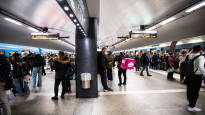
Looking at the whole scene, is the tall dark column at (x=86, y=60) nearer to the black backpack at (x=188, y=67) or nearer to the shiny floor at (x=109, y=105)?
the shiny floor at (x=109, y=105)

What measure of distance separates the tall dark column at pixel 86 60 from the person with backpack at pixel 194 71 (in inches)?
107

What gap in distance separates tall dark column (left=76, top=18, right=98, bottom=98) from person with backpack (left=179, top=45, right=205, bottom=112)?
2.72 metres

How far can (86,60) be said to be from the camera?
403cm

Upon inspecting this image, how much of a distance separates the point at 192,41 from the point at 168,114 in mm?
9352

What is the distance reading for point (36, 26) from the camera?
792 cm

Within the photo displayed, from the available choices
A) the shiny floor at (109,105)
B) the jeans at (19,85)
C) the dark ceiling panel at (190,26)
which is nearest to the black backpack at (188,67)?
the shiny floor at (109,105)

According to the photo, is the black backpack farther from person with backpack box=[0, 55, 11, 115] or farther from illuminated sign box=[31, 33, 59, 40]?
illuminated sign box=[31, 33, 59, 40]

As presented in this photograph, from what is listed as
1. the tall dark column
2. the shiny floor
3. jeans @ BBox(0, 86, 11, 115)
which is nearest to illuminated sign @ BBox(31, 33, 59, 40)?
the shiny floor

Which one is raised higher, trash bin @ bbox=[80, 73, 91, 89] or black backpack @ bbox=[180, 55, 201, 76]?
black backpack @ bbox=[180, 55, 201, 76]

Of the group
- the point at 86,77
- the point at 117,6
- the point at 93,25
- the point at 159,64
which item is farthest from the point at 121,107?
the point at 159,64

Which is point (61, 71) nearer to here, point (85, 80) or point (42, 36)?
point (85, 80)

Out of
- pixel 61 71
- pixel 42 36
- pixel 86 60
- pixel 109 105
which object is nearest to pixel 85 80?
pixel 86 60

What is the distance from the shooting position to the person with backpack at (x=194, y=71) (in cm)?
275

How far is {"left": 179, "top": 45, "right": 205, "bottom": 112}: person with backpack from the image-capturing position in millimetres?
2745
